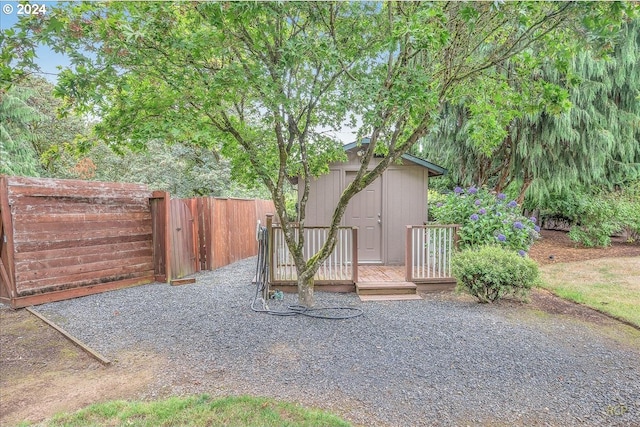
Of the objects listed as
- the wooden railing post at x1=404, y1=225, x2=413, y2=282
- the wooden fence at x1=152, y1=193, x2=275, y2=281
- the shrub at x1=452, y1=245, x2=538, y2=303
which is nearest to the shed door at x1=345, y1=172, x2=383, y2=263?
the wooden railing post at x1=404, y1=225, x2=413, y2=282

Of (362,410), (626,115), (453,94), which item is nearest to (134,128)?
(362,410)

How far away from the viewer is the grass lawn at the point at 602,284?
15.9 ft

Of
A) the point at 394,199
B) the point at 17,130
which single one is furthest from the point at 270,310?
the point at 17,130

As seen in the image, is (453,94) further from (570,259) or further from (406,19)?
(570,259)

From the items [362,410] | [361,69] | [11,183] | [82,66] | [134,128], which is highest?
[361,69]

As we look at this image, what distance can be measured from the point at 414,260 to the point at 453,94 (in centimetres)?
278

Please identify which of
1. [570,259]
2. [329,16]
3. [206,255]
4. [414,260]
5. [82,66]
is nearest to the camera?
[82,66]

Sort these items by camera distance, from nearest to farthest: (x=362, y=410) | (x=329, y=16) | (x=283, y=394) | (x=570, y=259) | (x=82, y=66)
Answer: (x=362, y=410) < (x=283, y=394) < (x=82, y=66) < (x=329, y=16) < (x=570, y=259)

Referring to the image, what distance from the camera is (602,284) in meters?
6.15

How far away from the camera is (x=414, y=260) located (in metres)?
6.10

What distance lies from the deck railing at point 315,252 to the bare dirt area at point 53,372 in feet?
8.17

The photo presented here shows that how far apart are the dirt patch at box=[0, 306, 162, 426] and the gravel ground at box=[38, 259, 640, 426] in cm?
18

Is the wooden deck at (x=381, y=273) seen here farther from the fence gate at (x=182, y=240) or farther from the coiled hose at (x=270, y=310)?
the fence gate at (x=182, y=240)

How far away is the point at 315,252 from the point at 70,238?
3.66 meters
